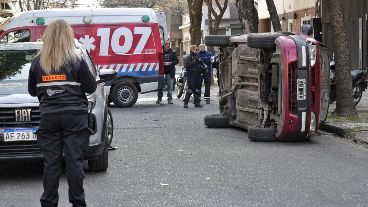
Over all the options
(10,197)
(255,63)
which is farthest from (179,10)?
(10,197)

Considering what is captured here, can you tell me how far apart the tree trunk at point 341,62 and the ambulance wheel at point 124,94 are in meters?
6.83

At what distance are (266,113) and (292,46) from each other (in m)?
1.49

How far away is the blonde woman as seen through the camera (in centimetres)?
648

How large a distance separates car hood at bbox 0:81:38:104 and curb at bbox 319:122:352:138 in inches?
234

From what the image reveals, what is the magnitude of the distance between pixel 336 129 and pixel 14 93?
660 cm

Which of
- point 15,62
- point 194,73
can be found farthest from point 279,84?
point 194,73

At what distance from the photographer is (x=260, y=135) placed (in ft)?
40.9

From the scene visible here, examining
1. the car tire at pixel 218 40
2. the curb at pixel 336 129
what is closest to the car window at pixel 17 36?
the car tire at pixel 218 40

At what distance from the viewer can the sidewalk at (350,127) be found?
12816mm

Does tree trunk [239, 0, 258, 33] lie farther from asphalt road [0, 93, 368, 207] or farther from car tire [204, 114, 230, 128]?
asphalt road [0, 93, 368, 207]

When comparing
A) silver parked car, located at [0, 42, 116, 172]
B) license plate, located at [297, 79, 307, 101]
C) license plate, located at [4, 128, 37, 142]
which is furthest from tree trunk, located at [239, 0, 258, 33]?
license plate, located at [4, 128, 37, 142]

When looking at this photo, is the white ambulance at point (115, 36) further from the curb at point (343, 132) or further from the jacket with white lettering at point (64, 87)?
the jacket with white lettering at point (64, 87)

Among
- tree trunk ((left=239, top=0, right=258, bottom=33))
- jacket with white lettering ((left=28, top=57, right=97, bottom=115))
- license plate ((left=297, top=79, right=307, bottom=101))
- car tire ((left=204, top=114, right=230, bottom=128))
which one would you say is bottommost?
car tire ((left=204, top=114, right=230, bottom=128))

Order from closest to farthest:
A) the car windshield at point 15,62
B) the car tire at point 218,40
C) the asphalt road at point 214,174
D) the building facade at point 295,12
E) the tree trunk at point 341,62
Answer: the asphalt road at point 214,174 < the car windshield at point 15,62 < the car tire at point 218,40 < the tree trunk at point 341,62 < the building facade at point 295,12
